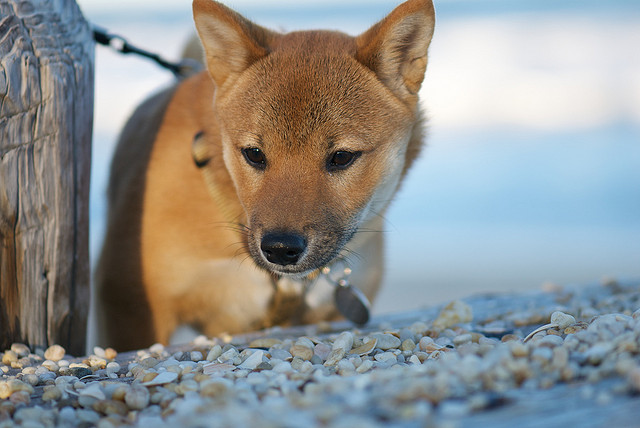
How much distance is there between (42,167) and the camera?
246 centimetres

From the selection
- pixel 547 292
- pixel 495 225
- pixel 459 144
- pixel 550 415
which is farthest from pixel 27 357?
pixel 459 144

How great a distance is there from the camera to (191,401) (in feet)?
5.01

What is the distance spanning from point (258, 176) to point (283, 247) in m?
0.47

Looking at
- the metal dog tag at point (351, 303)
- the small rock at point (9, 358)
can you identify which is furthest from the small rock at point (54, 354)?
the metal dog tag at point (351, 303)

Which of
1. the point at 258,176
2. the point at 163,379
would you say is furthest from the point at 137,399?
the point at 258,176

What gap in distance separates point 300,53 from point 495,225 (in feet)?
19.2

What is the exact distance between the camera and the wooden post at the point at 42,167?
2346 mm

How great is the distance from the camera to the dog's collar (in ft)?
10.6

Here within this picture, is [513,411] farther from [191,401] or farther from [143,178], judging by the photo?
[143,178]

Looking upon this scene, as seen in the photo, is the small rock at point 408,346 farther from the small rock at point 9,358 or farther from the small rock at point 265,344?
the small rock at point 9,358

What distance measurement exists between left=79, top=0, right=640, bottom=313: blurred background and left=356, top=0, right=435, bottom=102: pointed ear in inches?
83.9

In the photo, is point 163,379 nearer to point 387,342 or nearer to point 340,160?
point 387,342

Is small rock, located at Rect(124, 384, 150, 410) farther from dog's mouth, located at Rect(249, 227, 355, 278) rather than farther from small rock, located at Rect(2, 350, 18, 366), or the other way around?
dog's mouth, located at Rect(249, 227, 355, 278)

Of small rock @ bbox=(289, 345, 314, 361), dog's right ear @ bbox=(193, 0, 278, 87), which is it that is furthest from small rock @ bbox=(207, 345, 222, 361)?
dog's right ear @ bbox=(193, 0, 278, 87)
